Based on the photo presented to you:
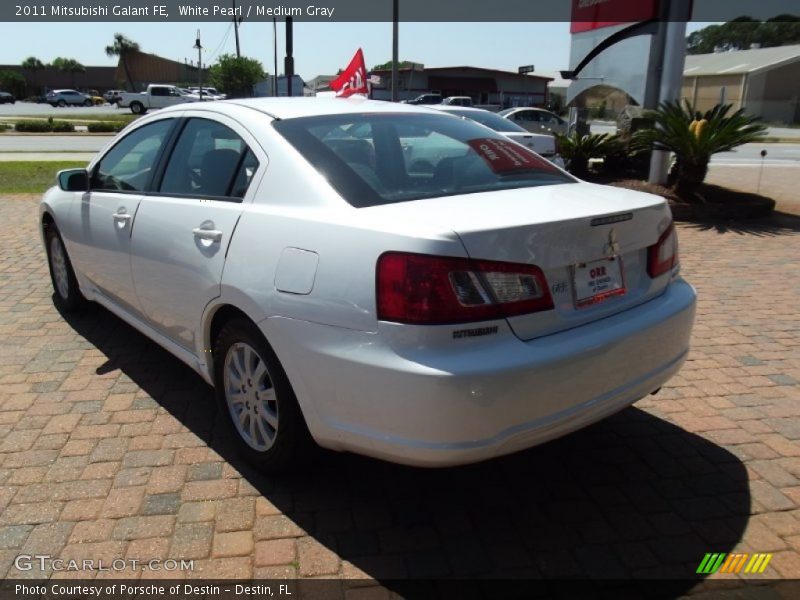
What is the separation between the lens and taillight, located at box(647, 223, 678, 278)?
9.60 feet

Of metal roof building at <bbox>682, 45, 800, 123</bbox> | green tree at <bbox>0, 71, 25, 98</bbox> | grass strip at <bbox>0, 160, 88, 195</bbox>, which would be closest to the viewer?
grass strip at <bbox>0, 160, 88, 195</bbox>

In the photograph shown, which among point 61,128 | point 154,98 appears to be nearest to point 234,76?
point 154,98

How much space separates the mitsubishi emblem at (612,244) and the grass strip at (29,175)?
37.2ft

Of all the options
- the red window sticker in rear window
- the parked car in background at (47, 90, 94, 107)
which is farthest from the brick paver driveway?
the parked car in background at (47, 90, 94, 107)

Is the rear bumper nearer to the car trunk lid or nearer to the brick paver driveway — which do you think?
the car trunk lid

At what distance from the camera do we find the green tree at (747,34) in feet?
267

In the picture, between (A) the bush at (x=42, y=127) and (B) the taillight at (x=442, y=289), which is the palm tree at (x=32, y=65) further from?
(B) the taillight at (x=442, y=289)

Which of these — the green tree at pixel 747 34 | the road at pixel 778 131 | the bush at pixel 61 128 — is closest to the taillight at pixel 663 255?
the road at pixel 778 131

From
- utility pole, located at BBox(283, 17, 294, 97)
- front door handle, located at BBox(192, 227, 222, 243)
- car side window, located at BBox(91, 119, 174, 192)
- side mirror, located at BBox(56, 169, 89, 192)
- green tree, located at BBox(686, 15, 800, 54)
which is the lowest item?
front door handle, located at BBox(192, 227, 222, 243)

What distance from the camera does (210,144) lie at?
3412 mm

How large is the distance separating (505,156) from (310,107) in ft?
3.36

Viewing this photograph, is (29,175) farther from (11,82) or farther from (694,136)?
(11,82)

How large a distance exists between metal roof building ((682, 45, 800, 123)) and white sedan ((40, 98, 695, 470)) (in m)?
51.6

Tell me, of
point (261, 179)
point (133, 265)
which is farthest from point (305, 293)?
point (133, 265)
